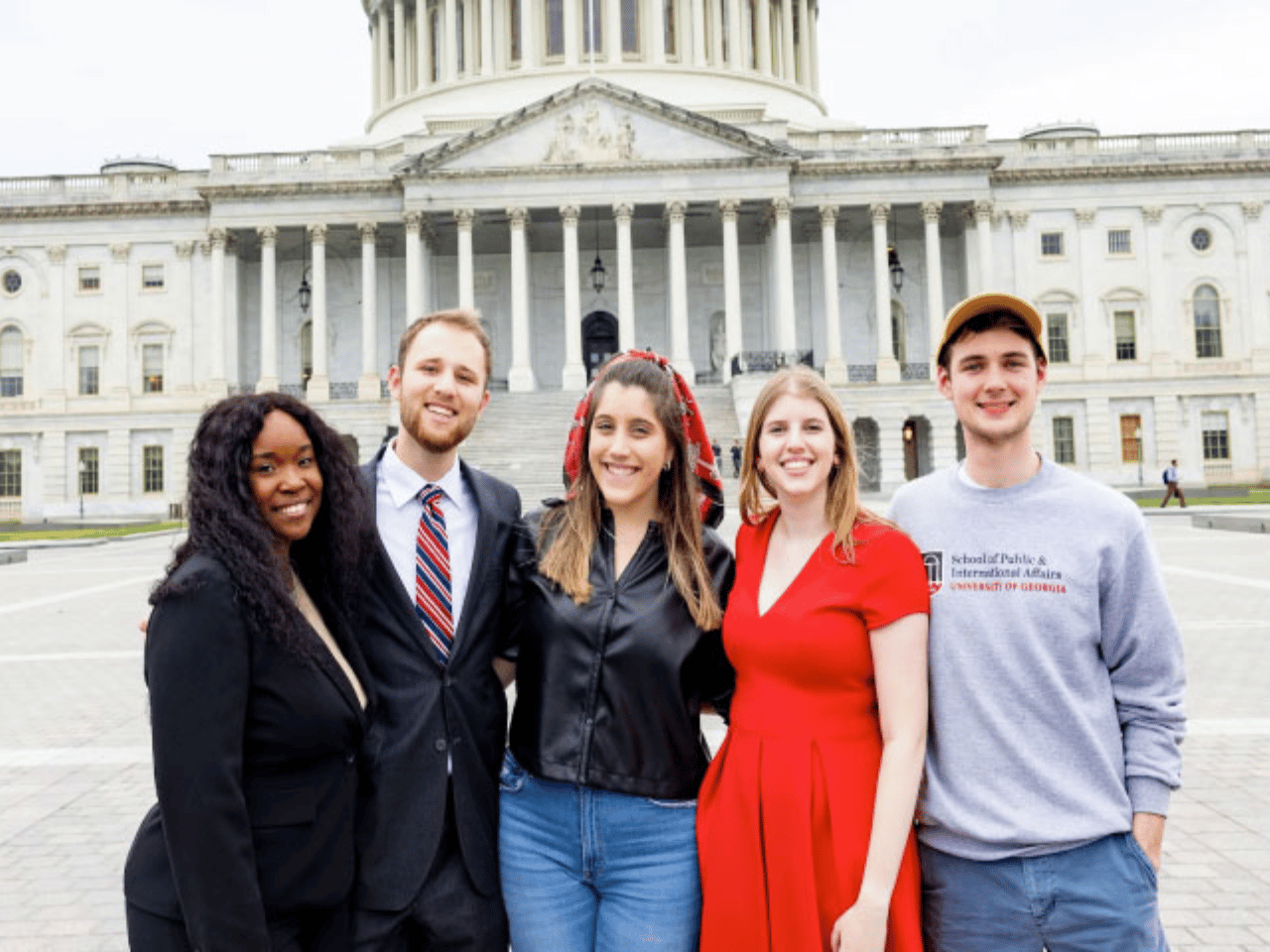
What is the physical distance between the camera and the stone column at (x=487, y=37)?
61.8 meters

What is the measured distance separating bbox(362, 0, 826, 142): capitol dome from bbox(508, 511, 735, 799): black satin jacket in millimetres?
57619

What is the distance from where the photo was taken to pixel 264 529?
3207 millimetres

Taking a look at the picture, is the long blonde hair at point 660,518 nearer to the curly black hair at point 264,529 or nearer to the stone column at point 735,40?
the curly black hair at point 264,529

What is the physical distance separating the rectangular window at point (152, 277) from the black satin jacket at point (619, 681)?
5649cm

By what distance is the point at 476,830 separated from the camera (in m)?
3.61

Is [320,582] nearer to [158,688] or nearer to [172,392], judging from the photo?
[158,688]

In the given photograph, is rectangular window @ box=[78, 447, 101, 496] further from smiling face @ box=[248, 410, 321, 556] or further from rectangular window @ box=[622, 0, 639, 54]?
smiling face @ box=[248, 410, 321, 556]

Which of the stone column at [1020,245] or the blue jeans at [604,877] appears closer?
the blue jeans at [604,877]

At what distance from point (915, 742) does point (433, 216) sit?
163 feet

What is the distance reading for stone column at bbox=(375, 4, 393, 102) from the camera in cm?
6931

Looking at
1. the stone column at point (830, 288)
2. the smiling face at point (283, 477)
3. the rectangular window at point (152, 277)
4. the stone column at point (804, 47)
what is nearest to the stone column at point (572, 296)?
the stone column at point (830, 288)

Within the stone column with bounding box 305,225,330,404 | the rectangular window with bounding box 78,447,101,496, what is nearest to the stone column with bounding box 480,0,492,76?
the stone column with bounding box 305,225,330,404

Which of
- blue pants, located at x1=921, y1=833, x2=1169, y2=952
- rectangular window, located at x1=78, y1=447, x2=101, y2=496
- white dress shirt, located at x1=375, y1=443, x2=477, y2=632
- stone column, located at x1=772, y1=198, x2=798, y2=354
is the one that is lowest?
blue pants, located at x1=921, y1=833, x2=1169, y2=952

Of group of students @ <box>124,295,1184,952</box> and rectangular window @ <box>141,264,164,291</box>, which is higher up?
rectangular window @ <box>141,264,164,291</box>
